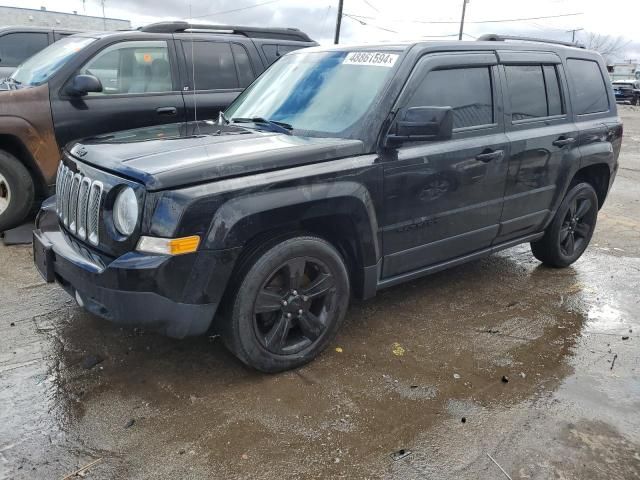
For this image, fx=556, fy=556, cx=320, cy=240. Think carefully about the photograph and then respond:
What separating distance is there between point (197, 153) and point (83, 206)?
0.70 m

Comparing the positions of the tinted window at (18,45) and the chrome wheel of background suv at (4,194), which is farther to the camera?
the tinted window at (18,45)

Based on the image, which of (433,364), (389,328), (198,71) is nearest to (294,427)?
(433,364)

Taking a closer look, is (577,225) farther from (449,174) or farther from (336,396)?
(336,396)

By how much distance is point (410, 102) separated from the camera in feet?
11.8

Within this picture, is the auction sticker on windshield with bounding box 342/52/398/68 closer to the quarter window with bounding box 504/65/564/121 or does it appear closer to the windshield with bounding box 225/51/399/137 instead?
the windshield with bounding box 225/51/399/137

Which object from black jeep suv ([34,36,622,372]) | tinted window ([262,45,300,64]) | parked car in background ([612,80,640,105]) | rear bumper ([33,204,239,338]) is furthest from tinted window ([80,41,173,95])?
parked car in background ([612,80,640,105])

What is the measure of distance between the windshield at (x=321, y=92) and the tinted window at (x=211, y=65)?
7.23 feet

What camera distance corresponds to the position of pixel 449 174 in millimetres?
3771

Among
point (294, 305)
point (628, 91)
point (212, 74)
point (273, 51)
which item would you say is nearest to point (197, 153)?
point (294, 305)

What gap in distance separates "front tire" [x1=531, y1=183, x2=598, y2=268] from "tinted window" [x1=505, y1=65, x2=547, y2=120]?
0.96 metres

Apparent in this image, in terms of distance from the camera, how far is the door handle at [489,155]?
155 inches

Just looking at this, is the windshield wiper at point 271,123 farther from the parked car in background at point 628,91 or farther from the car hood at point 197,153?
the parked car in background at point 628,91

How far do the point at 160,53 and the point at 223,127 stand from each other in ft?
8.83

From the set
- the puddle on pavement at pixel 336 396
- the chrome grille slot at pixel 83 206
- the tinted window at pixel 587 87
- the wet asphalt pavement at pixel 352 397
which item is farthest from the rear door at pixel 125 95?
the tinted window at pixel 587 87
